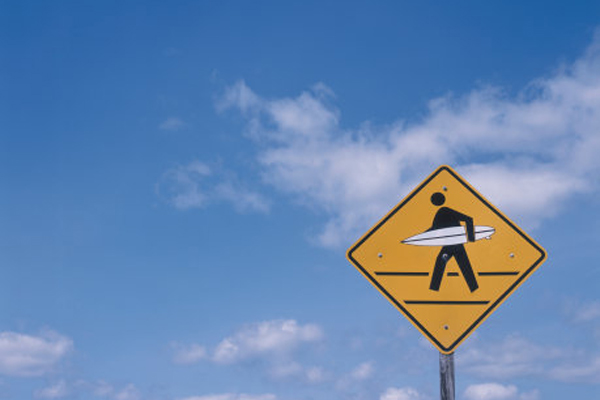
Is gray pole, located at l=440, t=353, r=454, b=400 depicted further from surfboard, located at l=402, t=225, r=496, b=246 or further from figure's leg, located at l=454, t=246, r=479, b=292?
surfboard, located at l=402, t=225, r=496, b=246

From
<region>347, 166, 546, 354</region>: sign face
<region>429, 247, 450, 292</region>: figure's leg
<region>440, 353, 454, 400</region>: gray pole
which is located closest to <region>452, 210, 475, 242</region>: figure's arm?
<region>347, 166, 546, 354</region>: sign face

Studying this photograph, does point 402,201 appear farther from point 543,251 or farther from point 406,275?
point 543,251

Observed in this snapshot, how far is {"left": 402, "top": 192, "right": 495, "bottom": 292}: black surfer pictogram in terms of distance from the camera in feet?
16.3

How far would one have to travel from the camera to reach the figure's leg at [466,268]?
4.96 metres

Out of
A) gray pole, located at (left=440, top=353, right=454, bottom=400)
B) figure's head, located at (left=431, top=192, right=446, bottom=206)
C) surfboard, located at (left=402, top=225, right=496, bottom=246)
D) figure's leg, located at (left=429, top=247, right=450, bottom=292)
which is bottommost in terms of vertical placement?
gray pole, located at (left=440, top=353, right=454, bottom=400)

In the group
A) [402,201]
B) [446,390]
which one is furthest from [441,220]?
[446,390]

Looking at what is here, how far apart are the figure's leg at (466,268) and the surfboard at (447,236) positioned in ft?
A: 0.33

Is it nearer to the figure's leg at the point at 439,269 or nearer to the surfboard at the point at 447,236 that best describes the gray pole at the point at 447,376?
the figure's leg at the point at 439,269

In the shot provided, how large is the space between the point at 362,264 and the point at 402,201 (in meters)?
0.63

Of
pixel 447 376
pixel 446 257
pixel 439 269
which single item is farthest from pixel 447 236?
pixel 447 376

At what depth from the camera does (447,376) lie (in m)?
4.80

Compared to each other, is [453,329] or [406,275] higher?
[406,275]

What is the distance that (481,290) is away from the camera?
4945 mm

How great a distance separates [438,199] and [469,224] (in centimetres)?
32
